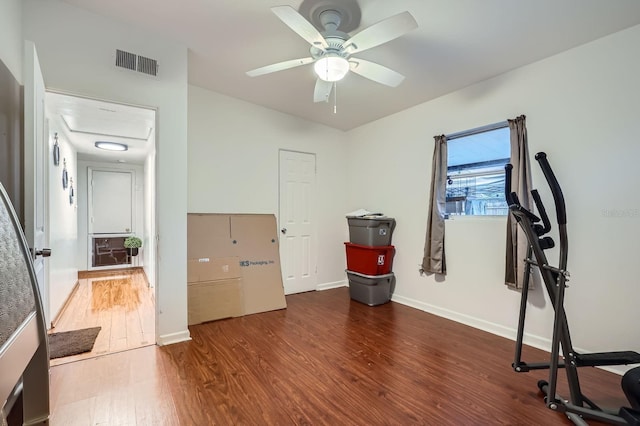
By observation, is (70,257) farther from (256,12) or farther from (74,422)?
(256,12)

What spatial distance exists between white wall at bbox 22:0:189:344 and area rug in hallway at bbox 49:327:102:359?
0.65m

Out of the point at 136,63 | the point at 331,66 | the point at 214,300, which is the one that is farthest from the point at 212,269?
the point at 331,66

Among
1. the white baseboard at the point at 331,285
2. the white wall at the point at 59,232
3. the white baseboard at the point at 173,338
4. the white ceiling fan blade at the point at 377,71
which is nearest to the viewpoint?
the white ceiling fan blade at the point at 377,71

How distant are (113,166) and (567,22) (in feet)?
24.8

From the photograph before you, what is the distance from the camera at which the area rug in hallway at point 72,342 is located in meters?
2.49

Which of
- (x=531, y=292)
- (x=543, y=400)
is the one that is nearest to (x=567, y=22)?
(x=531, y=292)

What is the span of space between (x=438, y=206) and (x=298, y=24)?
2496 millimetres

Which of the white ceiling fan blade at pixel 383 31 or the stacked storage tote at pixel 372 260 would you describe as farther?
the stacked storage tote at pixel 372 260

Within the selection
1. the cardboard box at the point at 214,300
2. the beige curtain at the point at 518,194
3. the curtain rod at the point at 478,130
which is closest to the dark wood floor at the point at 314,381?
the cardboard box at the point at 214,300

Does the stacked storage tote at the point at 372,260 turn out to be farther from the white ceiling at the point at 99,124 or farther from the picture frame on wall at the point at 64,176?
the picture frame on wall at the point at 64,176

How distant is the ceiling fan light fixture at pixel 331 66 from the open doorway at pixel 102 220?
1.62 meters

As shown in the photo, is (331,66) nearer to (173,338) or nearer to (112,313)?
(173,338)

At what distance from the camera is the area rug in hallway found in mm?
2492

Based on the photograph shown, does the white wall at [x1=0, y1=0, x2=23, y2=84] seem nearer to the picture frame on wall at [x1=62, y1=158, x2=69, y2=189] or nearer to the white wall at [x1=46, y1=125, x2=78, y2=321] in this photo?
the white wall at [x1=46, y1=125, x2=78, y2=321]
